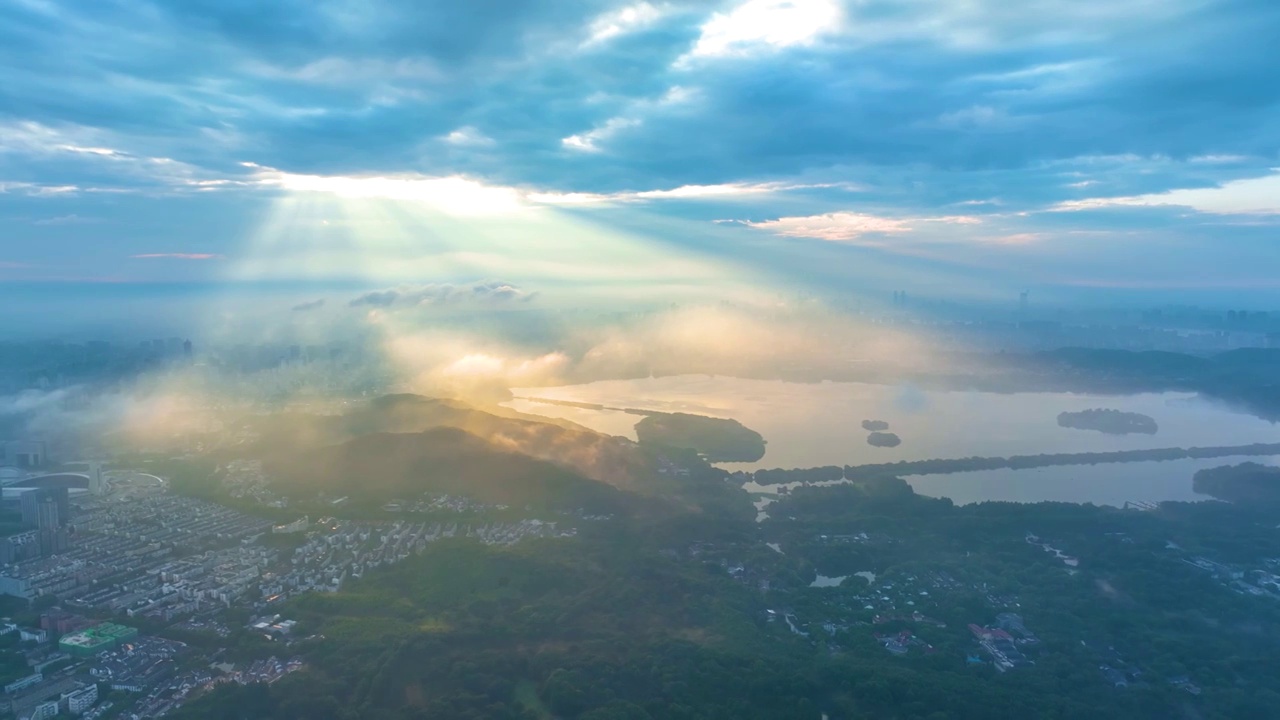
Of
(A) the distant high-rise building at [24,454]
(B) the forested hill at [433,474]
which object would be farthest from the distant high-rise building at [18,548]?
(A) the distant high-rise building at [24,454]

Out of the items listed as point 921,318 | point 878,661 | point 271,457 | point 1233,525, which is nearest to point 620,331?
point 921,318

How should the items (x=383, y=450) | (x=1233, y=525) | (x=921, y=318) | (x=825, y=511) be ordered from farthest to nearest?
1. (x=921, y=318)
2. (x=383, y=450)
3. (x=825, y=511)
4. (x=1233, y=525)

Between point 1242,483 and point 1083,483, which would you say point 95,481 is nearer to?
point 1083,483

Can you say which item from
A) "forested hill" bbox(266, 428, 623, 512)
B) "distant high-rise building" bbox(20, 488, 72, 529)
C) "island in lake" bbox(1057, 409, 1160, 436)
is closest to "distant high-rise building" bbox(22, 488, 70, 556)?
"distant high-rise building" bbox(20, 488, 72, 529)

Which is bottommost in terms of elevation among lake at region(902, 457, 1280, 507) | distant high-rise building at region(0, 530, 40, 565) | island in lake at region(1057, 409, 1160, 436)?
lake at region(902, 457, 1280, 507)

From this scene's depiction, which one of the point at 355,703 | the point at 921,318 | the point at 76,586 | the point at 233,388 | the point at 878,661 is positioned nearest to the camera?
the point at 355,703

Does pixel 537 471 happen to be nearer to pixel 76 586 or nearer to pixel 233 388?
pixel 76 586

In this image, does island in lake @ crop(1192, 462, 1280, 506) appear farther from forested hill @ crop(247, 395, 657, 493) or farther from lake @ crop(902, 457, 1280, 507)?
forested hill @ crop(247, 395, 657, 493)
